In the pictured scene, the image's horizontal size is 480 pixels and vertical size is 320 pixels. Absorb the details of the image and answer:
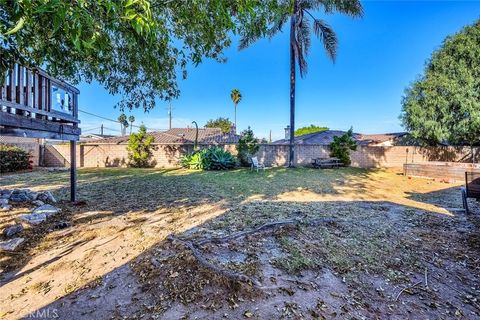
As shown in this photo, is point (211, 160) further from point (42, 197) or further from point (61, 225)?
point (61, 225)

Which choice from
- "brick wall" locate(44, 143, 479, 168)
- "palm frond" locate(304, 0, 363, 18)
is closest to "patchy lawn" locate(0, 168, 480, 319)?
"brick wall" locate(44, 143, 479, 168)

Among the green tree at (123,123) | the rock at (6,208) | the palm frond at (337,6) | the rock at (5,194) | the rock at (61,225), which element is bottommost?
the rock at (61,225)

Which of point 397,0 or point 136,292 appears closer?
point 136,292

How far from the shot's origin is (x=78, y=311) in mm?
1917

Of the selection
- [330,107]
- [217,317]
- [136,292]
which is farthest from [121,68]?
[330,107]

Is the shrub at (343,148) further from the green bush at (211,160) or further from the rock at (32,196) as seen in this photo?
the rock at (32,196)

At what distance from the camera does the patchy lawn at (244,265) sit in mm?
A: 2037

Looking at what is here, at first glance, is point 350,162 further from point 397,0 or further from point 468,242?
point 468,242

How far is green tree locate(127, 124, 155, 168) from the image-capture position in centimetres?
1437

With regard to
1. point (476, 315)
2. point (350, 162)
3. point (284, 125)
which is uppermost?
point (284, 125)

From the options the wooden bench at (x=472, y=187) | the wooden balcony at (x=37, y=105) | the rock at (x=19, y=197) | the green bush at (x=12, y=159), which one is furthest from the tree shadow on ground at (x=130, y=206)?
the green bush at (x=12, y=159)

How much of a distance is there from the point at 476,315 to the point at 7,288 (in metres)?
4.05

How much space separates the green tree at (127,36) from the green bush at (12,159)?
8.98 m

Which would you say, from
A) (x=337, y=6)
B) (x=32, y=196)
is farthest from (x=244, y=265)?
(x=337, y=6)
